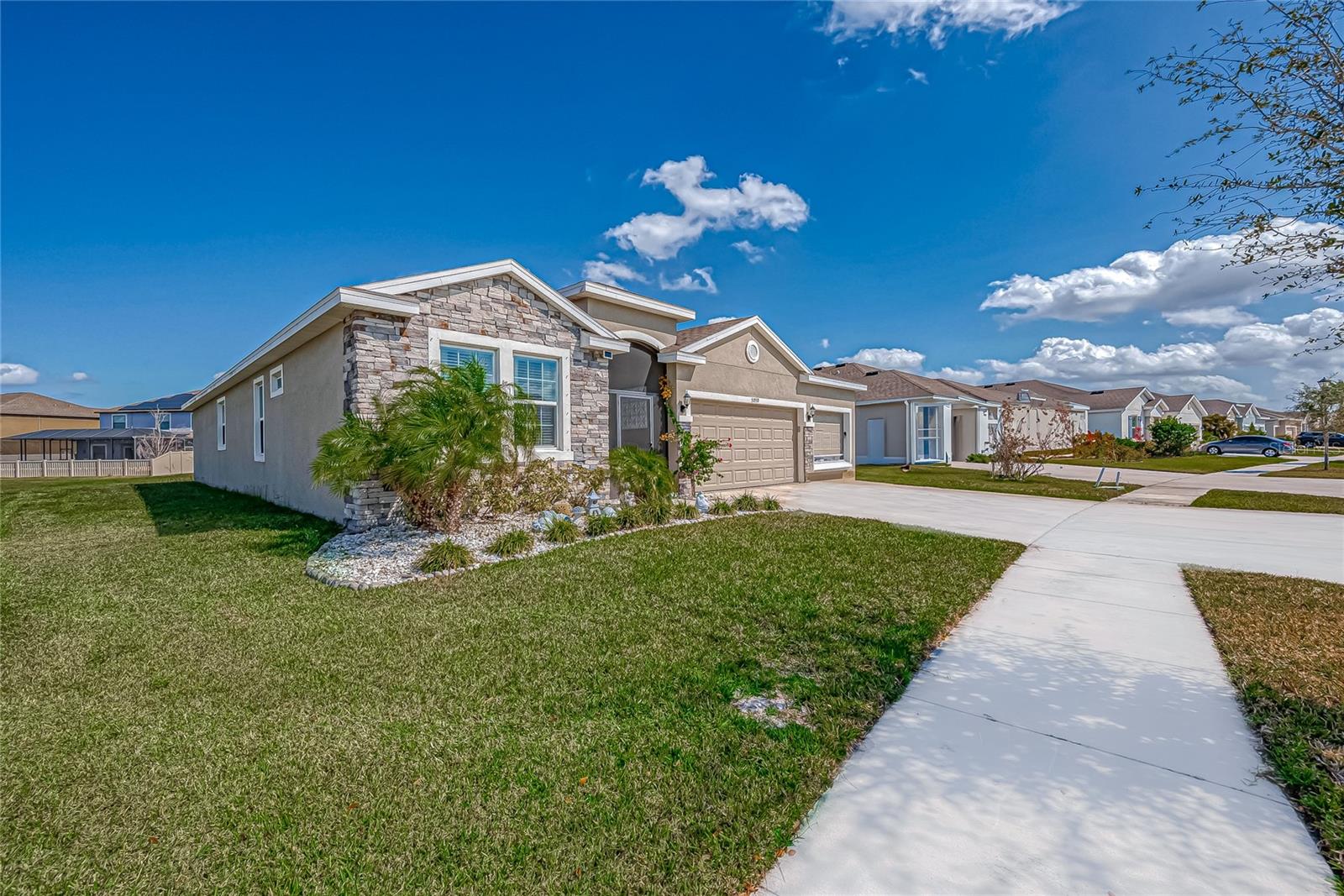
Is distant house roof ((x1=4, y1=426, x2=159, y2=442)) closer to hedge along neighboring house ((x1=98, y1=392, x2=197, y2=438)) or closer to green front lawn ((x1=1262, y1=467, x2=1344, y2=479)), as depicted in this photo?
hedge along neighboring house ((x1=98, y1=392, x2=197, y2=438))

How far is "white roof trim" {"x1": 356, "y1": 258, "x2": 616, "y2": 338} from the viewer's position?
834 centimetres

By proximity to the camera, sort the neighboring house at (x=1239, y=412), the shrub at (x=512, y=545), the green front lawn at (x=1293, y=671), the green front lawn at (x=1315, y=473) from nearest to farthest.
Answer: the green front lawn at (x=1293, y=671), the shrub at (x=512, y=545), the green front lawn at (x=1315, y=473), the neighboring house at (x=1239, y=412)

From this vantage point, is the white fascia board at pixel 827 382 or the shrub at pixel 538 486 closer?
the shrub at pixel 538 486

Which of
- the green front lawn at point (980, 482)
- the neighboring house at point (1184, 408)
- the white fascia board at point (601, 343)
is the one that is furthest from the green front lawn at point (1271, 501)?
the neighboring house at point (1184, 408)

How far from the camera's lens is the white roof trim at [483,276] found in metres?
8.34

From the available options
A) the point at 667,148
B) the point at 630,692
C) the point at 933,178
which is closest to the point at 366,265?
the point at 667,148

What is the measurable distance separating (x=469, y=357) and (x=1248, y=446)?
159 feet

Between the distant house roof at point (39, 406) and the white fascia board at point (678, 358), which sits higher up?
the distant house roof at point (39, 406)

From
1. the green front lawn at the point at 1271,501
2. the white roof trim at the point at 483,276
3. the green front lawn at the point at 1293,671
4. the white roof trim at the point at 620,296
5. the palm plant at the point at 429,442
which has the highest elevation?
the white roof trim at the point at 620,296

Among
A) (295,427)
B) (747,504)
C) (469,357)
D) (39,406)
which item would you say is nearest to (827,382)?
(747,504)

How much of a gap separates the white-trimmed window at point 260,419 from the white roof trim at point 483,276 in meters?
6.53

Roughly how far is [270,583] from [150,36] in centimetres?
905

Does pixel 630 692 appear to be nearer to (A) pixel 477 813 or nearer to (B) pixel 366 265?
(A) pixel 477 813

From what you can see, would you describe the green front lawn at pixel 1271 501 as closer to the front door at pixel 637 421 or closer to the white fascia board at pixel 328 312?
the front door at pixel 637 421
